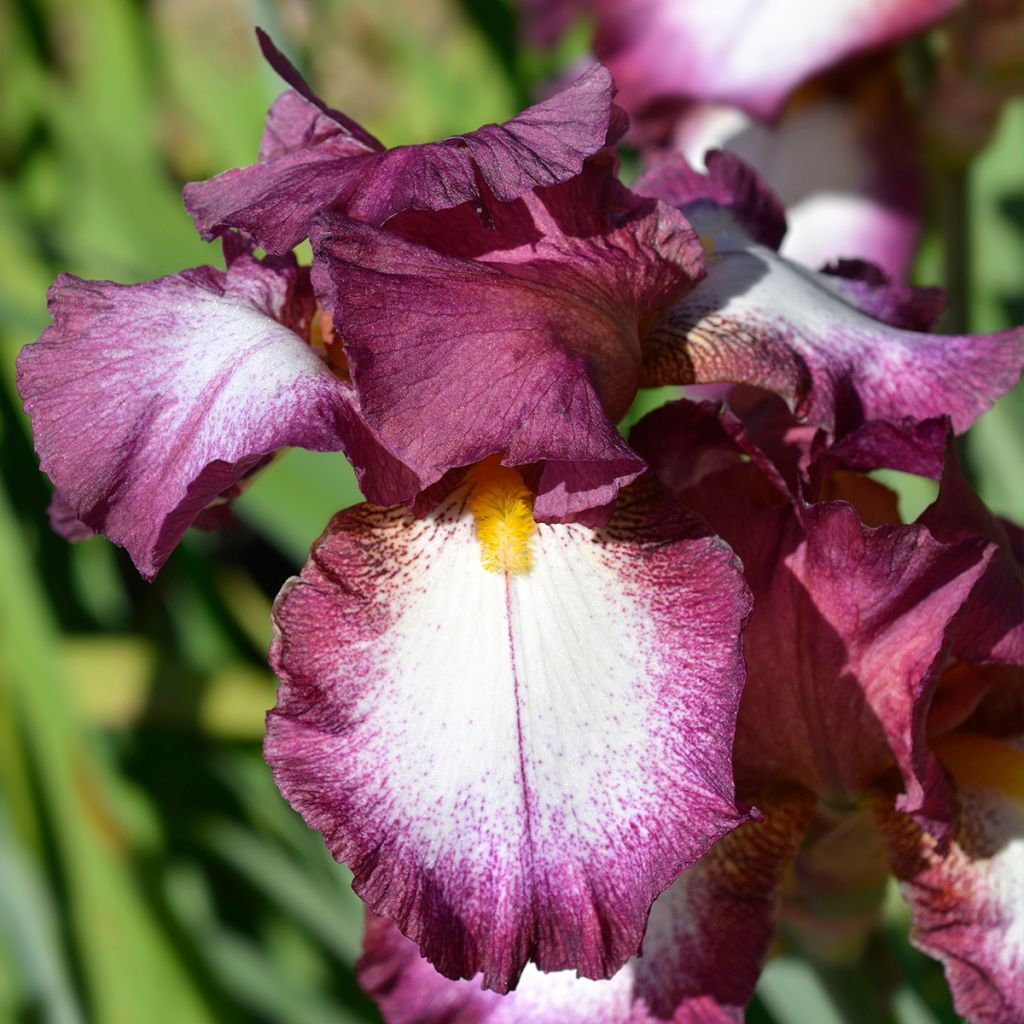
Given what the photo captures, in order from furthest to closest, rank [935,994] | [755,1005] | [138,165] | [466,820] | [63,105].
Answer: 1. [63,105]
2. [138,165]
3. [935,994]
4. [755,1005]
5. [466,820]

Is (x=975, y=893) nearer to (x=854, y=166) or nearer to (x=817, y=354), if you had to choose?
(x=817, y=354)

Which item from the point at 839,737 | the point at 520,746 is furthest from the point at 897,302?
the point at 520,746

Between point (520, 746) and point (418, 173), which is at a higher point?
point (418, 173)

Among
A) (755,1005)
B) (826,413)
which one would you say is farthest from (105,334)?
(755,1005)

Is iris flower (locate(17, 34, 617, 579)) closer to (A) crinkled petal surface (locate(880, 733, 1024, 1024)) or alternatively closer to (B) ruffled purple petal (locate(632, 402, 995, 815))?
(B) ruffled purple petal (locate(632, 402, 995, 815))

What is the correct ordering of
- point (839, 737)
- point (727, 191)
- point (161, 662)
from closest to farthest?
point (839, 737) < point (727, 191) < point (161, 662)

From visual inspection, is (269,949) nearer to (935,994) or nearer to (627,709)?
(935,994)
